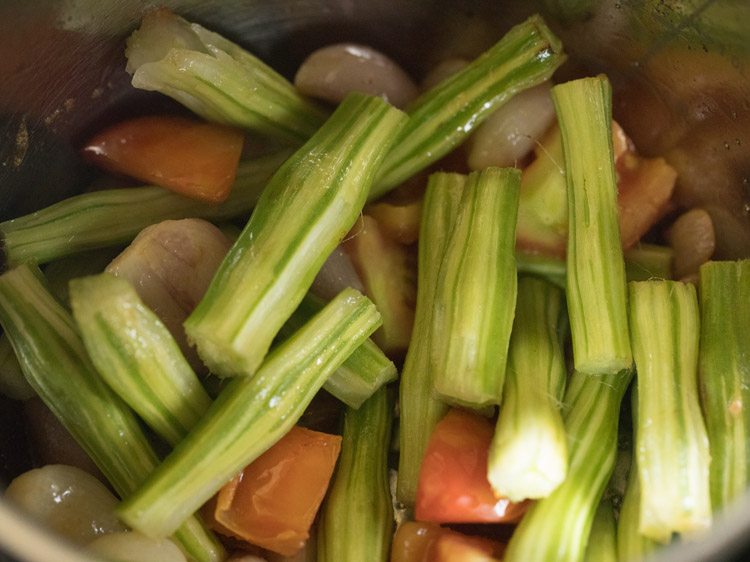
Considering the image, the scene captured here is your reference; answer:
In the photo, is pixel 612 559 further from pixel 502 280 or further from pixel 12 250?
pixel 12 250

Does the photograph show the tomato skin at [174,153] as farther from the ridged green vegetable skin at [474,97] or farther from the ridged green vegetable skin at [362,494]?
the ridged green vegetable skin at [362,494]

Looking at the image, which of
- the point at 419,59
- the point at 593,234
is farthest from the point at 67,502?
the point at 419,59

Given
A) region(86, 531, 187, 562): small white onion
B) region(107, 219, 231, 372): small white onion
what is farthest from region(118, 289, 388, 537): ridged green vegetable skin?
region(107, 219, 231, 372): small white onion

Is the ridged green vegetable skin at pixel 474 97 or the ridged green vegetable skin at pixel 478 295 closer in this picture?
the ridged green vegetable skin at pixel 478 295

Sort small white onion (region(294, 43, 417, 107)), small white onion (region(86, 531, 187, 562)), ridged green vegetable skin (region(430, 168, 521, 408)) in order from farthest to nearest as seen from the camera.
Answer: small white onion (region(294, 43, 417, 107))
ridged green vegetable skin (region(430, 168, 521, 408))
small white onion (region(86, 531, 187, 562))

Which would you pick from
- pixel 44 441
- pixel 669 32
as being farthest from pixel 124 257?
pixel 669 32

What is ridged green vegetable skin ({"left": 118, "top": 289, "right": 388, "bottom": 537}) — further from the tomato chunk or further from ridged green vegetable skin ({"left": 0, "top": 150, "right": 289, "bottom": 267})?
ridged green vegetable skin ({"left": 0, "top": 150, "right": 289, "bottom": 267})

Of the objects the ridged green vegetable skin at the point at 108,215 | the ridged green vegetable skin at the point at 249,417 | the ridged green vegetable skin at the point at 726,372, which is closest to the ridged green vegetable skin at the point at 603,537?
the ridged green vegetable skin at the point at 726,372
